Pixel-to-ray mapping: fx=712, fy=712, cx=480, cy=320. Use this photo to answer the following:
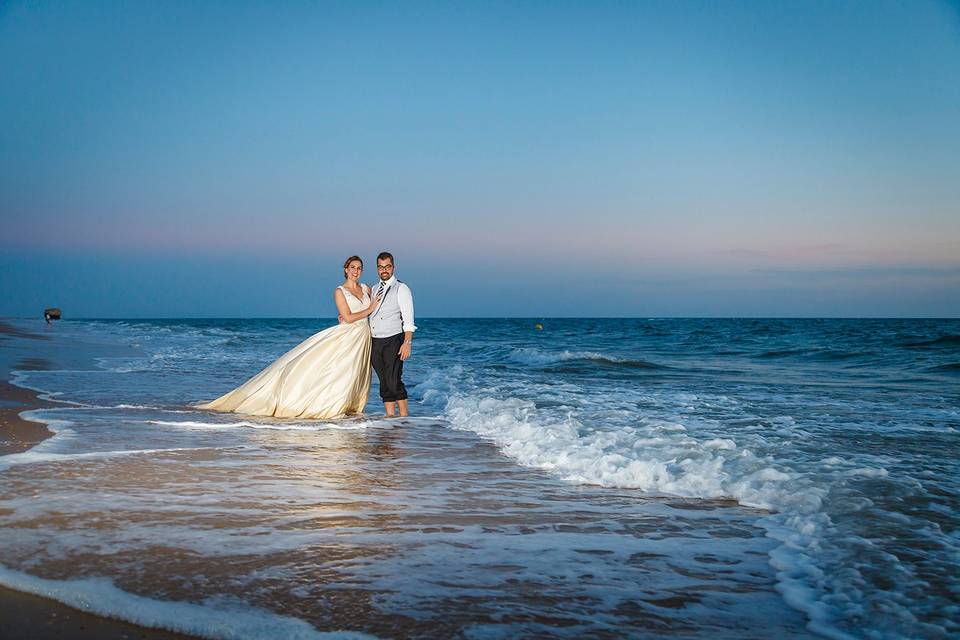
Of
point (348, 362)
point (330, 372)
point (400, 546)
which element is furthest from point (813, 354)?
point (400, 546)

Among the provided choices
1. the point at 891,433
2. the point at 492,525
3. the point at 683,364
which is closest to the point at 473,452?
the point at 492,525

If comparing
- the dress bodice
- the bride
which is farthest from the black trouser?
the dress bodice

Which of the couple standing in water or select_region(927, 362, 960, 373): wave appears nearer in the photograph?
Answer: the couple standing in water

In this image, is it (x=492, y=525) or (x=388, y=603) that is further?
(x=492, y=525)

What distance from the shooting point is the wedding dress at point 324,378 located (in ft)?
33.4

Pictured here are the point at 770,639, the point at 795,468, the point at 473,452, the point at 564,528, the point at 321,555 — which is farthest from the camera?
the point at 473,452

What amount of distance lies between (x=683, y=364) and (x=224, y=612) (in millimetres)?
20405

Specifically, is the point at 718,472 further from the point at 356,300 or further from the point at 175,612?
the point at 356,300

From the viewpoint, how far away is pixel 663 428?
855 centimetres

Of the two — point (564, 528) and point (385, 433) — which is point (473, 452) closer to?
point (385, 433)

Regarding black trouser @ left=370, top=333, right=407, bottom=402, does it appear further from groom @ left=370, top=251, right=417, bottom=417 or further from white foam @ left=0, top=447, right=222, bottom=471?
white foam @ left=0, top=447, right=222, bottom=471

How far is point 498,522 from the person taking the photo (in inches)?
186

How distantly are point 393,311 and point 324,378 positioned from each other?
143 centimetres

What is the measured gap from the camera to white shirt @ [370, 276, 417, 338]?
32.6 ft
